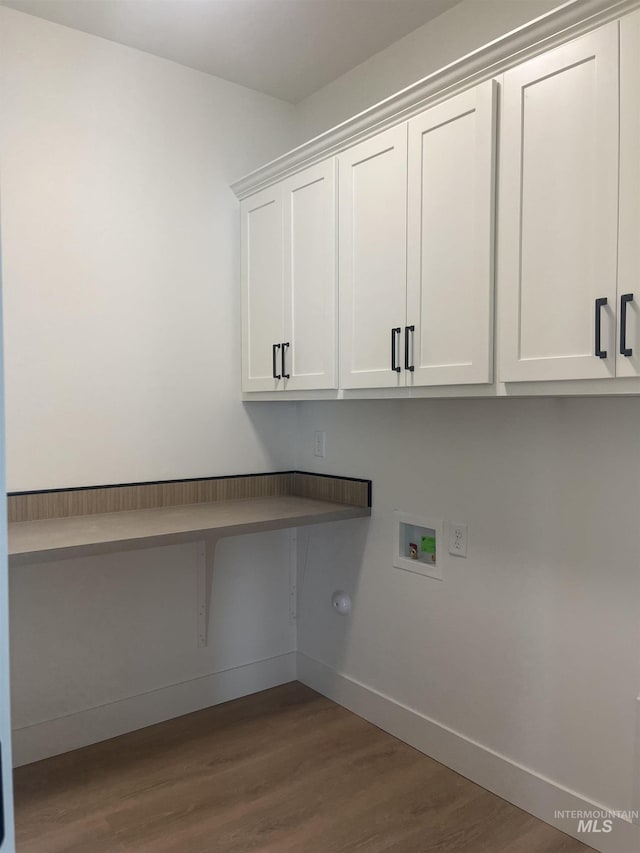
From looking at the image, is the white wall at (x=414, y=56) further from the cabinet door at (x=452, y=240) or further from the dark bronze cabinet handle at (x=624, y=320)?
the dark bronze cabinet handle at (x=624, y=320)

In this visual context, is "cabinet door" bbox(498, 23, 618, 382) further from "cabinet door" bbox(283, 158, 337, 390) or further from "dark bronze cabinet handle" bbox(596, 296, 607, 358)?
"cabinet door" bbox(283, 158, 337, 390)

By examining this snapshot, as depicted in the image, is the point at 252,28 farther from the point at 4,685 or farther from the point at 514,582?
the point at 4,685

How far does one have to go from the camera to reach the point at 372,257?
2111 millimetres

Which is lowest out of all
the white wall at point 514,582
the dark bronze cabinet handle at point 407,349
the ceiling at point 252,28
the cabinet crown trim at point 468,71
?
the white wall at point 514,582

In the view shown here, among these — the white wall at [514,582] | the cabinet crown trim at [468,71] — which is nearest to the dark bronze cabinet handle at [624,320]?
the white wall at [514,582]

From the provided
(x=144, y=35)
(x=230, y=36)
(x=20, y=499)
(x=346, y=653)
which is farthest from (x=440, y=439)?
(x=144, y=35)

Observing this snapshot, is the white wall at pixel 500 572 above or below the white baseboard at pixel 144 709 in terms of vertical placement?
above

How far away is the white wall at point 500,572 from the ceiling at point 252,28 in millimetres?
122

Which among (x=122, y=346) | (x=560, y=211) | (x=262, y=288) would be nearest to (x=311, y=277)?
(x=262, y=288)

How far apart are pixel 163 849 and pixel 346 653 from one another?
108 cm

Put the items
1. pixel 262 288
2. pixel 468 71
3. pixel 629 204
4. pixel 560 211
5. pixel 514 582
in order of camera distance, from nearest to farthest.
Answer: pixel 629 204 → pixel 560 211 → pixel 468 71 → pixel 514 582 → pixel 262 288

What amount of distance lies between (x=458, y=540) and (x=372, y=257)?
102 cm

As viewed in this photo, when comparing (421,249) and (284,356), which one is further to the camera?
(284,356)

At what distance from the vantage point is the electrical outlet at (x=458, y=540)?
7.27ft
